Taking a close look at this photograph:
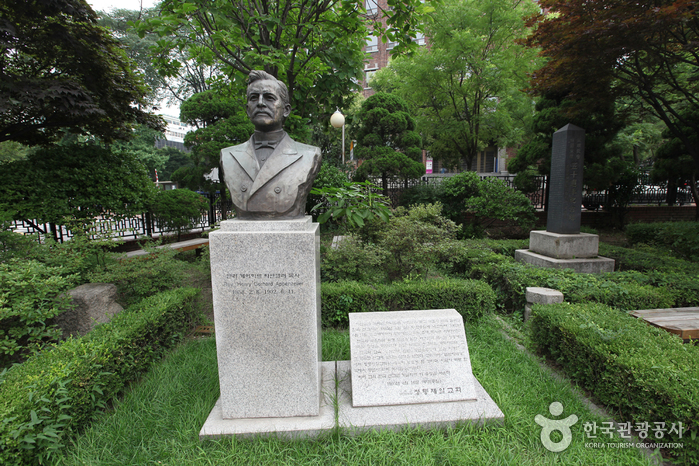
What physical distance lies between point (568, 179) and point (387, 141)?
6.55 m

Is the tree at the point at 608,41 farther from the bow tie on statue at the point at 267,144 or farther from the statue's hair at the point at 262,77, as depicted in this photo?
the bow tie on statue at the point at 267,144

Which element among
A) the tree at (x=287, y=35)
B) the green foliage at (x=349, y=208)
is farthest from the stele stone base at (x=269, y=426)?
the tree at (x=287, y=35)

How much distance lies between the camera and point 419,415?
257 cm

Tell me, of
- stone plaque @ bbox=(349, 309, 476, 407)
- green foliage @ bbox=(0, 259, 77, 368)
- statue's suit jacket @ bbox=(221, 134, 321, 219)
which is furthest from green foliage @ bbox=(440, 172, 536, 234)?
green foliage @ bbox=(0, 259, 77, 368)

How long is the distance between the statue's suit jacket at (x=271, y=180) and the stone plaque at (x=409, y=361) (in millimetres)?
1233

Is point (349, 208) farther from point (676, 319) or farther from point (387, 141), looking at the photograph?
point (387, 141)

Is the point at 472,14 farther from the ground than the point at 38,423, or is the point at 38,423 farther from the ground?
the point at 472,14

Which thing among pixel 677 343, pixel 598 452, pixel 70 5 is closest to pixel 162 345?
pixel 598 452

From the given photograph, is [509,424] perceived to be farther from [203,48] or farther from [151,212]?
[151,212]

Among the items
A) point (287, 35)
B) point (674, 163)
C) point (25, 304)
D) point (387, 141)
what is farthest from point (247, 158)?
point (674, 163)

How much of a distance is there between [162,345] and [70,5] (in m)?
5.86

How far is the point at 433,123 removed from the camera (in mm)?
16391

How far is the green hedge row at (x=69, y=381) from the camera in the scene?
2061 millimetres

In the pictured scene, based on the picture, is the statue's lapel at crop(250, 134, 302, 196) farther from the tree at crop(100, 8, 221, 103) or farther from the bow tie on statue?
the tree at crop(100, 8, 221, 103)
